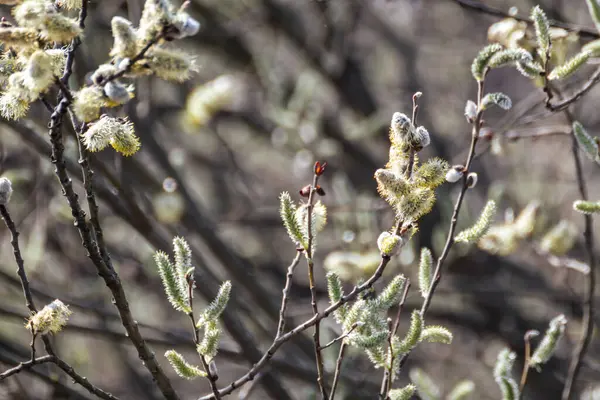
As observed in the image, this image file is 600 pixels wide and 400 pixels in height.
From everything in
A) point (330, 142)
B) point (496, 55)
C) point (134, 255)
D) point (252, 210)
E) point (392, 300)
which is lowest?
point (392, 300)

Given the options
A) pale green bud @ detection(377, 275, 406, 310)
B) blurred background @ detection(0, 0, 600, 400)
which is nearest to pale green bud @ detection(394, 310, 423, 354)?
pale green bud @ detection(377, 275, 406, 310)

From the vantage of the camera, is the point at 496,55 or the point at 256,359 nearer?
the point at 496,55

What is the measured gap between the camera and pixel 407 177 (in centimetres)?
153

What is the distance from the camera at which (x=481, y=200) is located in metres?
5.01

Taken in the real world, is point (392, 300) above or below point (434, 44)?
below

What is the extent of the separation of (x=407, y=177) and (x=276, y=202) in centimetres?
378

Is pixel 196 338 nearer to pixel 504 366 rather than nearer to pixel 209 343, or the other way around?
pixel 209 343

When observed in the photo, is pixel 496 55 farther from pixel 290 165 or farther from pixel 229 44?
pixel 290 165

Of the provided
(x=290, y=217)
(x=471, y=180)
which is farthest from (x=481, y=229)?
(x=290, y=217)

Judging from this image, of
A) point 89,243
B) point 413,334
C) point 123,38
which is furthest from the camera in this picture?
point 413,334

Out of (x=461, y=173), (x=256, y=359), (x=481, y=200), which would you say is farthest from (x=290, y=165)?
(x=461, y=173)

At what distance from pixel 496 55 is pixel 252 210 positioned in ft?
10.5

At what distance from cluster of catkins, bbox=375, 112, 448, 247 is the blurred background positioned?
138 centimetres

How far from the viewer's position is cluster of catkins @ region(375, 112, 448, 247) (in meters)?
1.46
